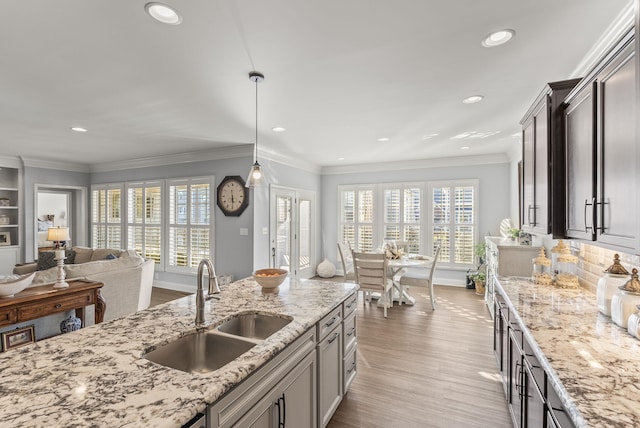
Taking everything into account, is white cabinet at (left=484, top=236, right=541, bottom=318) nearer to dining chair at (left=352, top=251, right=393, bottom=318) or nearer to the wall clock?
dining chair at (left=352, top=251, right=393, bottom=318)

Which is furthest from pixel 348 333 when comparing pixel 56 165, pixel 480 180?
pixel 56 165

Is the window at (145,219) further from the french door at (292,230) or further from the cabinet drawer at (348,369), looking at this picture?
the cabinet drawer at (348,369)

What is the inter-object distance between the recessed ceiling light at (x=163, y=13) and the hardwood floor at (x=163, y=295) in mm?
4612

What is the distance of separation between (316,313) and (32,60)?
9.17 ft

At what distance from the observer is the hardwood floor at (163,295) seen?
5265mm

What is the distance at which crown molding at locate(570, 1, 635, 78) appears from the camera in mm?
1669

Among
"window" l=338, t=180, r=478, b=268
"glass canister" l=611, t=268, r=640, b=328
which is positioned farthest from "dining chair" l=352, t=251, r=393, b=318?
"glass canister" l=611, t=268, r=640, b=328

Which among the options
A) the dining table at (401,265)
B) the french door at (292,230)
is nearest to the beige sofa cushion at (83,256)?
the french door at (292,230)

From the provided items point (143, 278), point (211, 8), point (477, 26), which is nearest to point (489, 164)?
point (477, 26)

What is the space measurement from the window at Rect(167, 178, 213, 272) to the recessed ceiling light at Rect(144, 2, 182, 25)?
3871 millimetres

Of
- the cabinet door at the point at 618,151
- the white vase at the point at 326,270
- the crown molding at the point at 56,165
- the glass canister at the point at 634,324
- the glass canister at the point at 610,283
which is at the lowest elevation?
the white vase at the point at 326,270

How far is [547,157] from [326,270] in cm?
534

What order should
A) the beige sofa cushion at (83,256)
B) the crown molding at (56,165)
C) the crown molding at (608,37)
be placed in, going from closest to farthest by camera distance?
the crown molding at (608,37)
the beige sofa cushion at (83,256)
the crown molding at (56,165)

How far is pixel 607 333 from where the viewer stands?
60.6 inches
